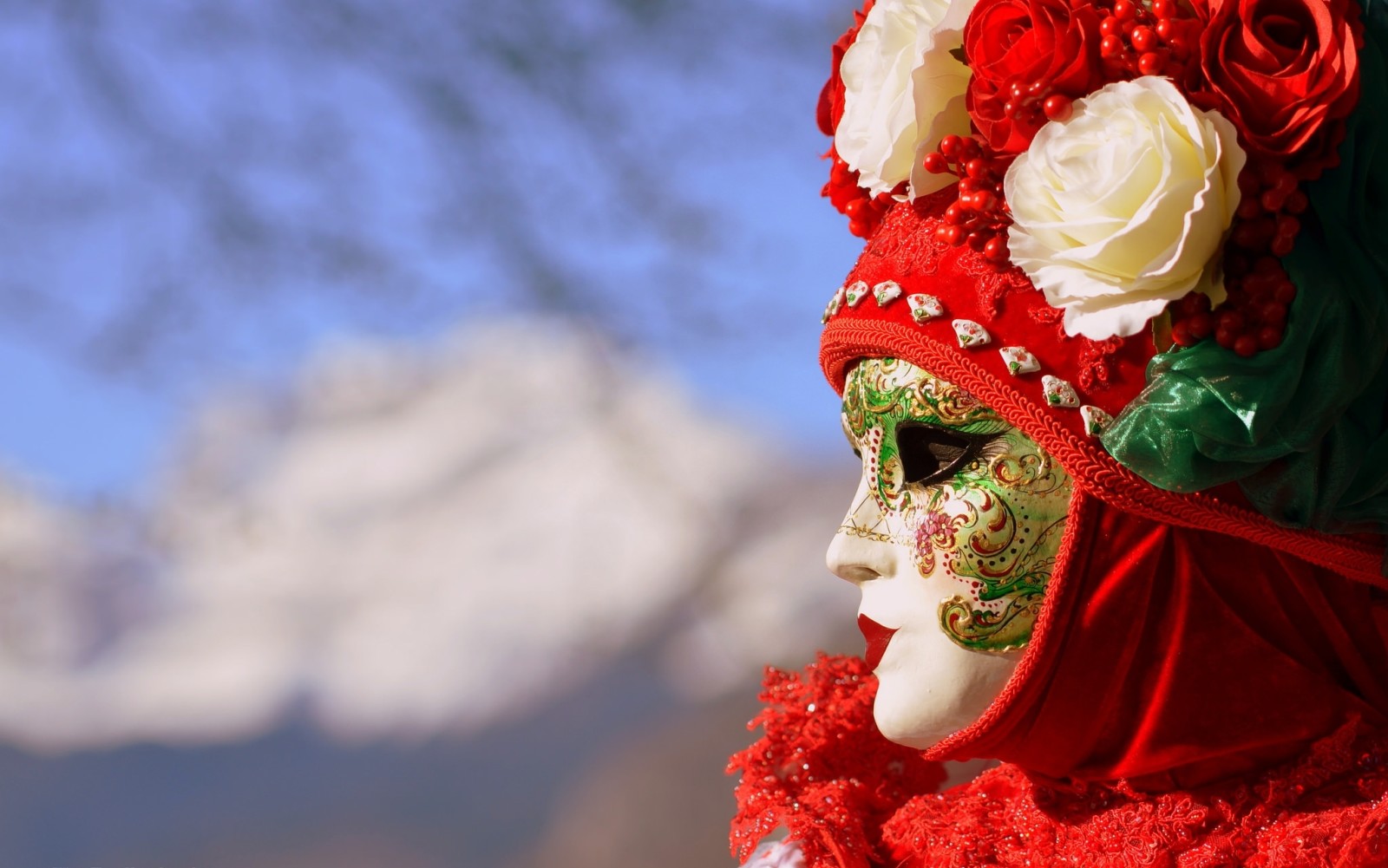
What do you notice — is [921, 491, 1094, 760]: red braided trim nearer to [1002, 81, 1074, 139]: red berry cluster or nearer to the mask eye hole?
the mask eye hole

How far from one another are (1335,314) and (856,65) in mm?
526

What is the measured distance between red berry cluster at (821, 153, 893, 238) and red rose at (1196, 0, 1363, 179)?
0.42m

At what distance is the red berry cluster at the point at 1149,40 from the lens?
1200mm

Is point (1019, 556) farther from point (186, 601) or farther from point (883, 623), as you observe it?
point (186, 601)

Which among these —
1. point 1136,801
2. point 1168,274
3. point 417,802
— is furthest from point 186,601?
point 1168,274

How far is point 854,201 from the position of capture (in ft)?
5.06

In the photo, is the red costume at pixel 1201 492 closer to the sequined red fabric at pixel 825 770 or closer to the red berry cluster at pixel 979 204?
the red berry cluster at pixel 979 204

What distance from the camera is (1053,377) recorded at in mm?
1268

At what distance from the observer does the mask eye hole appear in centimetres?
135

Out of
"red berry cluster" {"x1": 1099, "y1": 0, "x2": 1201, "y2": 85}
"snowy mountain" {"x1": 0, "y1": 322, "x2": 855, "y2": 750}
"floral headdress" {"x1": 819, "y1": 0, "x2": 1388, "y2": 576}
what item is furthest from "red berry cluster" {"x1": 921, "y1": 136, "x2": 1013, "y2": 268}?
"snowy mountain" {"x1": 0, "y1": 322, "x2": 855, "y2": 750}

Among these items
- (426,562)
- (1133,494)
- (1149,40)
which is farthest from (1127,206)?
(426,562)

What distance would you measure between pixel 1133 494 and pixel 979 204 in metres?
0.30

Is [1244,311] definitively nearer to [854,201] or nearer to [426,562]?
[854,201]

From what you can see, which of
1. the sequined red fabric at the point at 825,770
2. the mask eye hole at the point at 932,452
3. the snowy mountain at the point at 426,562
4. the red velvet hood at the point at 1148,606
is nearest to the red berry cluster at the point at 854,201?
the red velvet hood at the point at 1148,606
